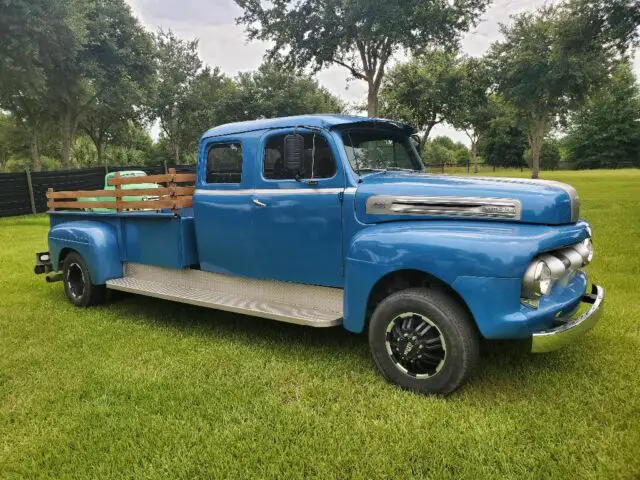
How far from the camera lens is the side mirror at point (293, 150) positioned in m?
4.09

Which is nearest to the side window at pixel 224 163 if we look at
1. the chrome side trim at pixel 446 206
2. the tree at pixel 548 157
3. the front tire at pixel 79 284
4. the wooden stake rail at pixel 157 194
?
the wooden stake rail at pixel 157 194

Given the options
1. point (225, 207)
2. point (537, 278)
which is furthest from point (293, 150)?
point (537, 278)

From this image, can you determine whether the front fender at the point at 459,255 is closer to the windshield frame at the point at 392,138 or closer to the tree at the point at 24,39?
the windshield frame at the point at 392,138

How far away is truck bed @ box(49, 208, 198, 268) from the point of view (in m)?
5.27

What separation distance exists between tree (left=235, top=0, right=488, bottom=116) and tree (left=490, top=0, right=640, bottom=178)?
3.99m

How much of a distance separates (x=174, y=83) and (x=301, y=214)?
1517 inches

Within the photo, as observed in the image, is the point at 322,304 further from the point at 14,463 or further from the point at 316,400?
the point at 14,463

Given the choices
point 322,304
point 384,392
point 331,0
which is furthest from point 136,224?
point 331,0

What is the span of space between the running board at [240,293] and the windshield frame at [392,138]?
44.4 inches

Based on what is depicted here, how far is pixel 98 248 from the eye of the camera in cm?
583

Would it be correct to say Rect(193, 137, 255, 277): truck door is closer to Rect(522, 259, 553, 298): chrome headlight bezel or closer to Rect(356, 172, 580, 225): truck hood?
Rect(356, 172, 580, 225): truck hood

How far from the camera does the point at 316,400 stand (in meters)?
3.60

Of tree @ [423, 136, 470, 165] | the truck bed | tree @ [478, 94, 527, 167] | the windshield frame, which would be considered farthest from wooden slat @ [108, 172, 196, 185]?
tree @ [478, 94, 527, 167]

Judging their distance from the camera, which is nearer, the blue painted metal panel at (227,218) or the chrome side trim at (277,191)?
the chrome side trim at (277,191)
